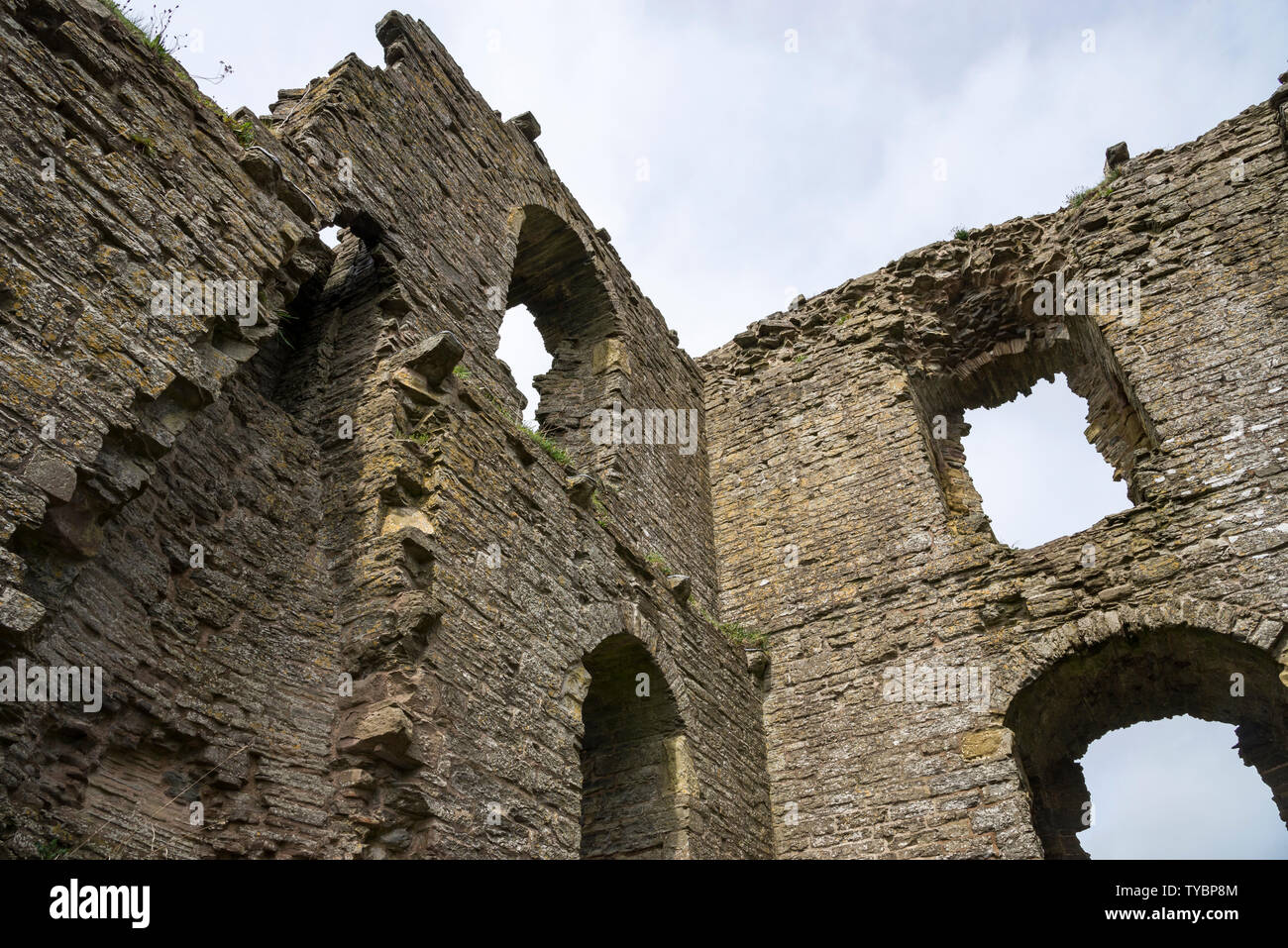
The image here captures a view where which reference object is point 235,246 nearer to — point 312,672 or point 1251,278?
point 312,672

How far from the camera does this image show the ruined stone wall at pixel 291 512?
3572 mm

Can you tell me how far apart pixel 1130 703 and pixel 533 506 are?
18.2 ft

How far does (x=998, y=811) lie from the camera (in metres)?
6.97

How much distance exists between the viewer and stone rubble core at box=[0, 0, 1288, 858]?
381 cm

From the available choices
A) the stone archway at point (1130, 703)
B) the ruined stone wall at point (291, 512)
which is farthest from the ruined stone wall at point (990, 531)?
→ the ruined stone wall at point (291, 512)

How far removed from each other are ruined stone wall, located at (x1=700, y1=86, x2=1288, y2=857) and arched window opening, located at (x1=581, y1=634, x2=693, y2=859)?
1514mm

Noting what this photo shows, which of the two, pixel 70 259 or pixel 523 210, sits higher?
pixel 523 210

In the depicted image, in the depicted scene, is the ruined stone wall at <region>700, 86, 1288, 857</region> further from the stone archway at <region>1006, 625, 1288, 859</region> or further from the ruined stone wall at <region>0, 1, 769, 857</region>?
the ruined stone wall at <region>0, 1, 769, 857</region>

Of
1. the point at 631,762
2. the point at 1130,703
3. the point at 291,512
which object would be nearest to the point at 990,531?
the point at 1130,703

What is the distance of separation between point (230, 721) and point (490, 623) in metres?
1.47

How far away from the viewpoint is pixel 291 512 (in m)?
5.11

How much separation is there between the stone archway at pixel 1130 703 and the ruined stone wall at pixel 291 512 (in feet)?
8.49

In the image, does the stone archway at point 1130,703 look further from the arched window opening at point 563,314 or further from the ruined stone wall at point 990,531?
the arched window opening at point 563,314
